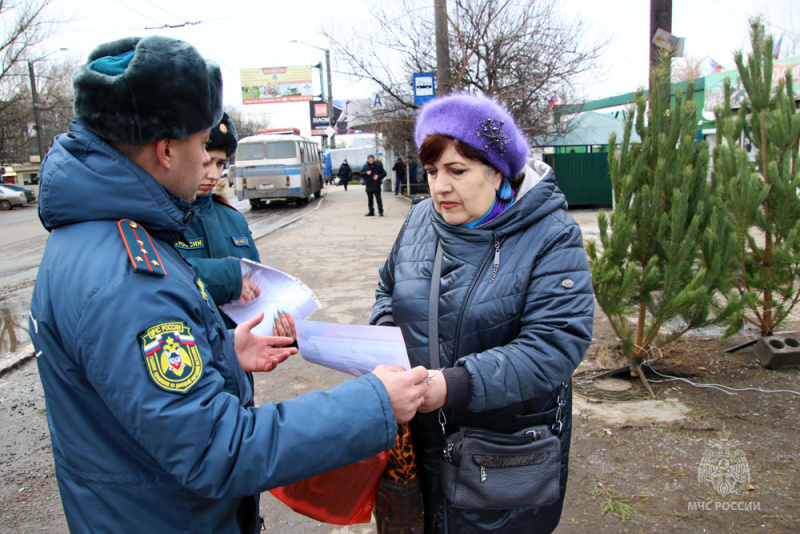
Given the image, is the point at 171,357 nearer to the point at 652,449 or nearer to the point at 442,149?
the point at 442,149

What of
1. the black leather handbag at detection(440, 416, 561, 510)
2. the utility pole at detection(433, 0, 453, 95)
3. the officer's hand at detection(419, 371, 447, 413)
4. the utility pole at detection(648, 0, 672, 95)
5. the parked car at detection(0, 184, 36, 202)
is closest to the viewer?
the officer's hand at detection(419, 371, 447, 413)

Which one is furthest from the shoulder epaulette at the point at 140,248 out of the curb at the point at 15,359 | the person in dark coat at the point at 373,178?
the person in dark coat at the point at 373,178

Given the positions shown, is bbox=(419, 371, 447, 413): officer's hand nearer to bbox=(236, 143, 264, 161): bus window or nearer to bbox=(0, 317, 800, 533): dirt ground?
bbox=(0, 317, 800, 533): dirt ground

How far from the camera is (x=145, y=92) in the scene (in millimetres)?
1072

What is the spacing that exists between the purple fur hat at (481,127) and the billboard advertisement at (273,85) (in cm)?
5658

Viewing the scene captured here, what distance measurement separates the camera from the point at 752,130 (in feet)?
15.2

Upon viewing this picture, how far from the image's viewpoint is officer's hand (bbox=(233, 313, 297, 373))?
1722 mm

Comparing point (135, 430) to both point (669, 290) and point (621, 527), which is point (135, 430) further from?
point (669, 290)

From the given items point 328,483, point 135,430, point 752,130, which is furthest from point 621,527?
point 752,130

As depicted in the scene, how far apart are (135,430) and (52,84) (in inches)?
1720

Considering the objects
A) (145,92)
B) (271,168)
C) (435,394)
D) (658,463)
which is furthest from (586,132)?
(145,92)

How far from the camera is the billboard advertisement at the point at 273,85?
55656 millimetres

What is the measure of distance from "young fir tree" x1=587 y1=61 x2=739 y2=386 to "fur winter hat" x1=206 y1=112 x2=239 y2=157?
2.64 meters

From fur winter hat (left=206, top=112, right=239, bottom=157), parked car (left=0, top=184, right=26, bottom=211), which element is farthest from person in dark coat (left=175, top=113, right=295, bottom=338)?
parked car (left=0, top=184, right=26, bottom=211)
